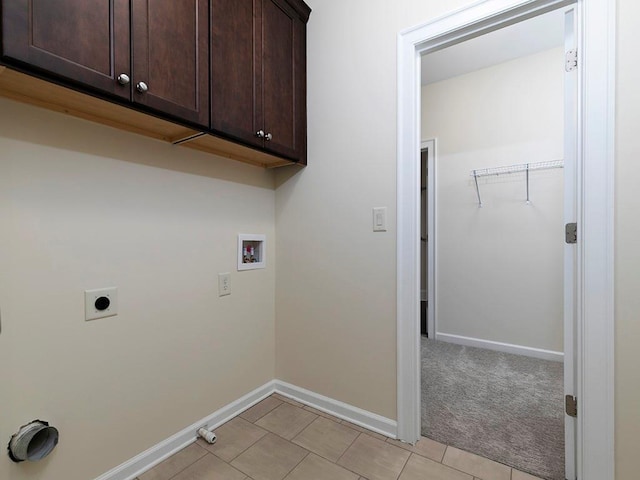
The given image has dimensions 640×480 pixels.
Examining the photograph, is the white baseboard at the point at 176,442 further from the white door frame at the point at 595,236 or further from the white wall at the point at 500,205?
the white wall at the point at 500,205

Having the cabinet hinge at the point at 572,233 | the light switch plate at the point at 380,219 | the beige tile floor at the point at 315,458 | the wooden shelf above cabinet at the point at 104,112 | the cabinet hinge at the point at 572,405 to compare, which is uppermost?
the wooden shelf above cabinet at the point at 104,112

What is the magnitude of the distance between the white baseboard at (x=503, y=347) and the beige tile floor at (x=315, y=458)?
1.61 metres

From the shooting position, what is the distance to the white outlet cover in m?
1.16

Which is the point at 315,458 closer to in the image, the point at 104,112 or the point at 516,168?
the point at 104,112

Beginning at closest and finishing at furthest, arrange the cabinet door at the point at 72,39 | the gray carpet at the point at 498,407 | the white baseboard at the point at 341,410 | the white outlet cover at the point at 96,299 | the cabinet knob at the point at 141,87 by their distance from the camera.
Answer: the cabinet door at the point at 72,39
the cabinet knob at the point at 141,87
the white outlet cover at the point at 96,299
the gray carpet at the point at 498,407
the white baseboard at the point at 341,410

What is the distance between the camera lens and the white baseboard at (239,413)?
4.23 feet

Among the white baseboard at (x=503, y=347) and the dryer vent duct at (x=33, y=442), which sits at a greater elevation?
the dryer vent duct at (x=33, y=442)

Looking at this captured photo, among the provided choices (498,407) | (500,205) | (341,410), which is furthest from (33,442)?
(500,205)

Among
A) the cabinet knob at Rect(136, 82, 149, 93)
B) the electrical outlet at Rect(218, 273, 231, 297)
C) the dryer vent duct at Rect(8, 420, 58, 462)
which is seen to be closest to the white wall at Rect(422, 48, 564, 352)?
the electrical outlet at Rect(218, 273, 231, 297)

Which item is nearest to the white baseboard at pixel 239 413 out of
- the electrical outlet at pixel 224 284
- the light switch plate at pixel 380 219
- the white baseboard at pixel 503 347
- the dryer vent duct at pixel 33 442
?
the dryer vent duct at pixel 33 442

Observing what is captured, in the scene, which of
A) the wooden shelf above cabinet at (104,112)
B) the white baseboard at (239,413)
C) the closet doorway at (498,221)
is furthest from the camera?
the closet doorway at (498,221)

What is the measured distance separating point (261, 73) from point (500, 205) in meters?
2.36

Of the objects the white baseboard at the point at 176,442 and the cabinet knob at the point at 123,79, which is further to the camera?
the white baseboard at the point at 176,442

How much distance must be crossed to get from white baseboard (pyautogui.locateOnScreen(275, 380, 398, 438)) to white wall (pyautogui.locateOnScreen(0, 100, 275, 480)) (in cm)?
33
